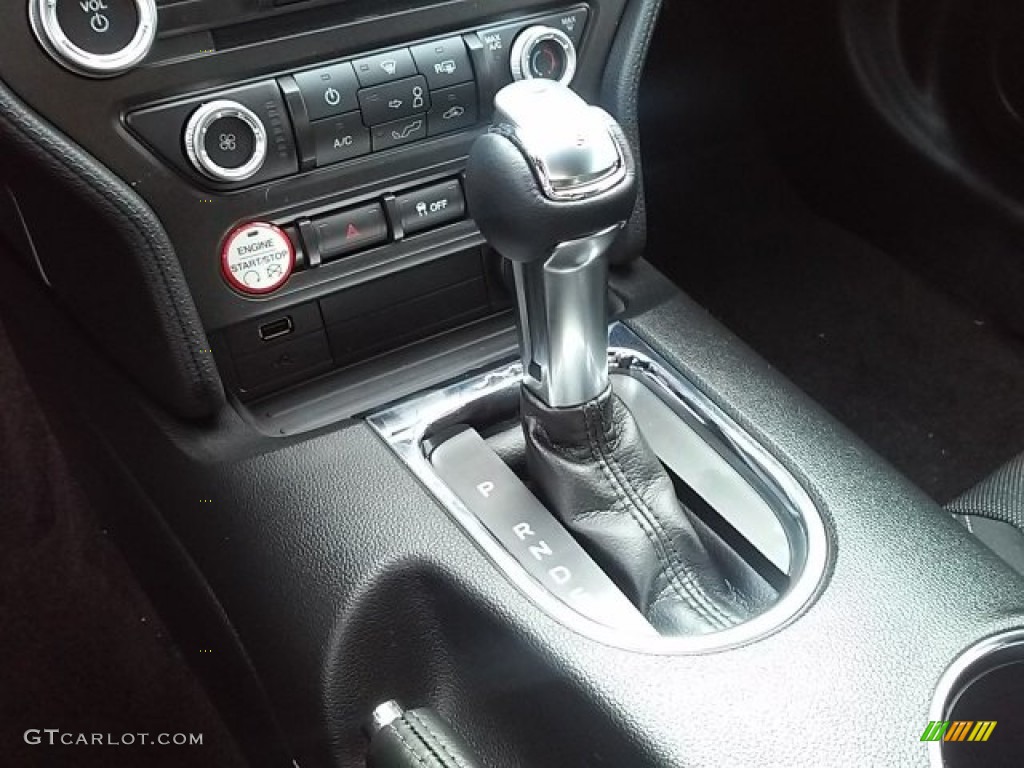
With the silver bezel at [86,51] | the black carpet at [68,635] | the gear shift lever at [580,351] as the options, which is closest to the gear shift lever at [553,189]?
the gear shift lever at [580,351]

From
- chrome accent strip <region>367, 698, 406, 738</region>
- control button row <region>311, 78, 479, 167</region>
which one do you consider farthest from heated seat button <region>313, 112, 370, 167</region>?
chrome accent strip <region>367, 698, 406, 738</region>

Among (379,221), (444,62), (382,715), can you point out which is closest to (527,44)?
(444,62)

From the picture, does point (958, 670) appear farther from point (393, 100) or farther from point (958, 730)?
point (393, 100)

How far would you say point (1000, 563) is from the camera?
0.72m

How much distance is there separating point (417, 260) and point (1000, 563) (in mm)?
467

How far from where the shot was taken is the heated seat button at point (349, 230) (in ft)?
2.70

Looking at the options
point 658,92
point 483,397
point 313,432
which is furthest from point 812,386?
point 313,432

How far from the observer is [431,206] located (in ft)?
2.85

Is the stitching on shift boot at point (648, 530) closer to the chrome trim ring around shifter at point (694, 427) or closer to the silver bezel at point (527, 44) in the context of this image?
the chrome trim ring around shifter at point (694, 427)

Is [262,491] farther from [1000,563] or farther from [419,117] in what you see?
[1000,563]

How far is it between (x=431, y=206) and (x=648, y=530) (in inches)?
12.0

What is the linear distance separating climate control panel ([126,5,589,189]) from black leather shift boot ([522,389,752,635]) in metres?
0.23

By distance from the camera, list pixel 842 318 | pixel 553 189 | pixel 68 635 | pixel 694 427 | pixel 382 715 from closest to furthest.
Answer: pixel 553 189 → pixel 382 715 → pixel 694 427 → pixel 68 635 → pixel 842 318

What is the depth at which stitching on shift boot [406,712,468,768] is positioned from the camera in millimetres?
678
